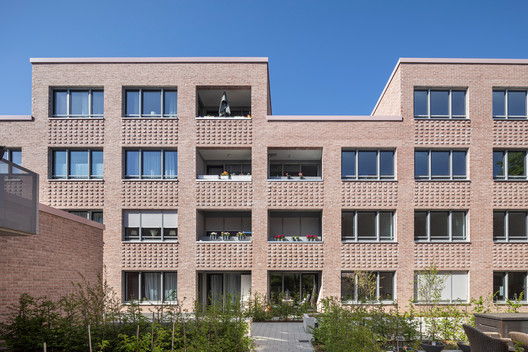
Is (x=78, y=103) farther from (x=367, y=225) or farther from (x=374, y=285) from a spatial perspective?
(x=374, y=285)

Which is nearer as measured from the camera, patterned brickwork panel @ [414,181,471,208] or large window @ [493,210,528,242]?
patterned brickwork panel @ [414,181,471,208]

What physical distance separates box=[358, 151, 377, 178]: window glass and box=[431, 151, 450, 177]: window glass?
3.16 meters

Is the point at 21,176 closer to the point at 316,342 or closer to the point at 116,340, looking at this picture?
the point at 116,340

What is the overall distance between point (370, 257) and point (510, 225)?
7845mm

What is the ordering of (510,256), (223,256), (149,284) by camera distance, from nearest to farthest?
(223,256)
(510,256)
(149,284)

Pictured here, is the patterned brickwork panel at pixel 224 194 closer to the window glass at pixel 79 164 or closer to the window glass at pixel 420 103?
the window glass at pixel 79 164

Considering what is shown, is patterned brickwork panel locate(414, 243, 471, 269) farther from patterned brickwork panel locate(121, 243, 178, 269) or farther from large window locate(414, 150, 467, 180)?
patterned brickwork panel locate(121, 243, 178, 269)

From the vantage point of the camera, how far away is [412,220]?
21.1 meters

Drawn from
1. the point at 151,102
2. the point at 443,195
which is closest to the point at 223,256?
the point at 151,102

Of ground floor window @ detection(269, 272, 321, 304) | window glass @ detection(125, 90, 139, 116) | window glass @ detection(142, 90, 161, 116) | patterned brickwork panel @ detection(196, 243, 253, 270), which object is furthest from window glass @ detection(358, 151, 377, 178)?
window glass @ detection(125, 90, 139, 116)

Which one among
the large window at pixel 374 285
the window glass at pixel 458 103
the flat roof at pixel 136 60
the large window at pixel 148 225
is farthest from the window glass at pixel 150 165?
the window glass at pixel 458 103

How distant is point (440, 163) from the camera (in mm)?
21703

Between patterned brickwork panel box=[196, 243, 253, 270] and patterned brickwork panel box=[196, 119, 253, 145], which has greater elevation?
patterned brickwork panel box=[196, 119, 253, 145]

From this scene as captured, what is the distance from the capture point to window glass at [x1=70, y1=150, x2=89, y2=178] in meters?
21.6
